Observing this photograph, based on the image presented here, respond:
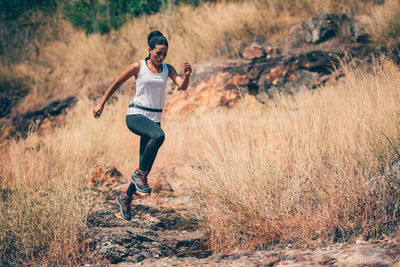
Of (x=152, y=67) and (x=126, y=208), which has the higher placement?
(x=152, y=67)

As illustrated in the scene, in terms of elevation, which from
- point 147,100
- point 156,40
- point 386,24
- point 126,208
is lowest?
point 126,208

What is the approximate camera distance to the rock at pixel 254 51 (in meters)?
8.78

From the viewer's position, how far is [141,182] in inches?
144

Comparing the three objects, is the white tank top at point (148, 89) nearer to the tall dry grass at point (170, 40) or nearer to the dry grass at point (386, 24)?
the dry grass at point (386, 24)

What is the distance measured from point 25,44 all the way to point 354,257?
43.9 ft

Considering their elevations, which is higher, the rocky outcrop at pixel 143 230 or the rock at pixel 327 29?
the rock at pixel 327 29

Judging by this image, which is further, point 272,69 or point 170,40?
point 170,40

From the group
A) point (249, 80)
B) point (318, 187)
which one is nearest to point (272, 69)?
point (249, 80)

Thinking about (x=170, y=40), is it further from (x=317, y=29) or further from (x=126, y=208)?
(x=126, y=208)

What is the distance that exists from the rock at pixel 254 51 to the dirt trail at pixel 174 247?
4952 millimetres

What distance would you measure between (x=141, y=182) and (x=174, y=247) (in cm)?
73

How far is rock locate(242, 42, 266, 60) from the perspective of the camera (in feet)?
28.8

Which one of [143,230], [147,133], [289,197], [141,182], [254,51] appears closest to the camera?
[289,197]

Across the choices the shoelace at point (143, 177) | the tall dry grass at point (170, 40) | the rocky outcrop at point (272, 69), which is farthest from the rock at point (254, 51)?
the shoelace at point (143, 177)
